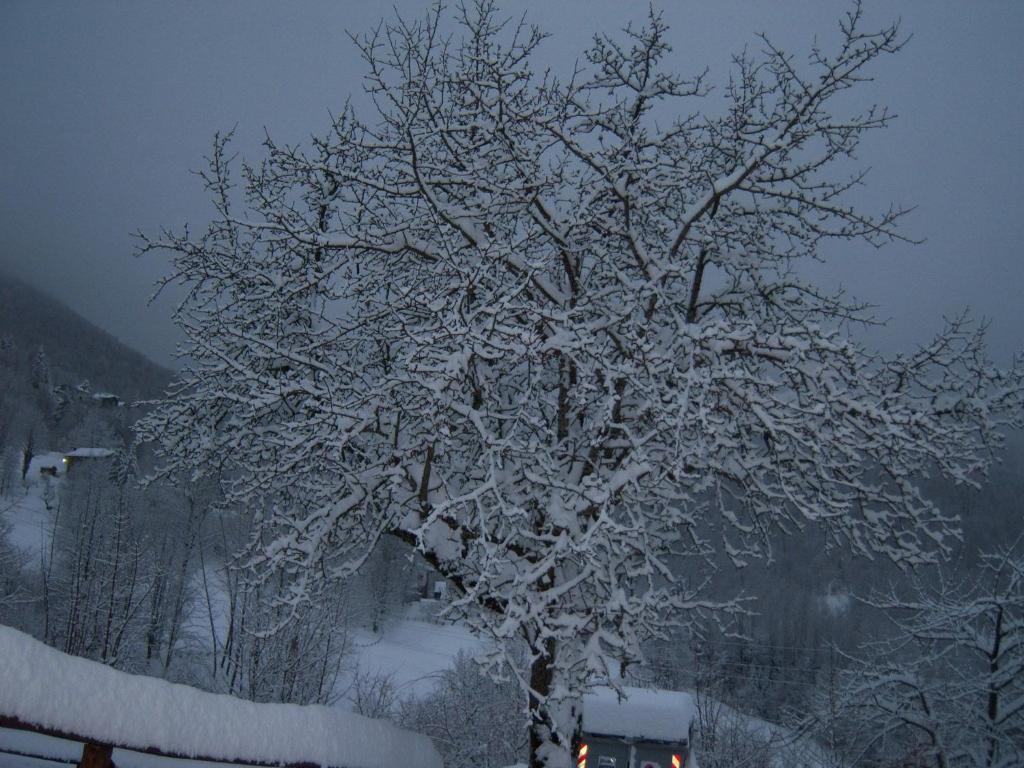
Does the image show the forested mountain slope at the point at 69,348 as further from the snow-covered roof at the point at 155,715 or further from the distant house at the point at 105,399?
the snow-covered roof at the point at 155,715

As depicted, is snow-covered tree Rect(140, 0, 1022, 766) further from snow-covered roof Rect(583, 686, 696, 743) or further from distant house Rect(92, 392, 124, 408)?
distant house Rect(92, 392, 124, 408)

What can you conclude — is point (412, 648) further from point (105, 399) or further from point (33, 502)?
point (105, 399)

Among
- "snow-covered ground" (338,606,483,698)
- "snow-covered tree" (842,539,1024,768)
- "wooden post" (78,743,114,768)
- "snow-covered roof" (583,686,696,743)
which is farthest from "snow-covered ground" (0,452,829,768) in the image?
"snow-covered roof" (583,686,696,743)

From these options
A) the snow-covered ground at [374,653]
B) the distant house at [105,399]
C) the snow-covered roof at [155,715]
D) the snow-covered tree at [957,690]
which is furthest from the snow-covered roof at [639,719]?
the distant house at [105,399]

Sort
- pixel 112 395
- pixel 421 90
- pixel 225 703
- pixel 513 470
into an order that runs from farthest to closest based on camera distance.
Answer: pixel 112 395 < pixel 421 90 < pixel 513 470 < pixel 225 703

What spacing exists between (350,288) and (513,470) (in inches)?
83.0

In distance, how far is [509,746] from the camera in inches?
707

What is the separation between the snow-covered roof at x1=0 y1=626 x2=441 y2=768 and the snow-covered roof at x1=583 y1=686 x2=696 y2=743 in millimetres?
4780

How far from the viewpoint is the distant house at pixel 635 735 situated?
315 inches

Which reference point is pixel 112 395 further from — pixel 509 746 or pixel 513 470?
pixel 513 470

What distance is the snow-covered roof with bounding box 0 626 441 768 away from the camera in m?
2.54

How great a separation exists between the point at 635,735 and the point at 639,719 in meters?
0.17

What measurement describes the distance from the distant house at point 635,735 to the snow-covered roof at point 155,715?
4.75 meters

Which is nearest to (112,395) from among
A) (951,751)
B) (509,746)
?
(509,746)
